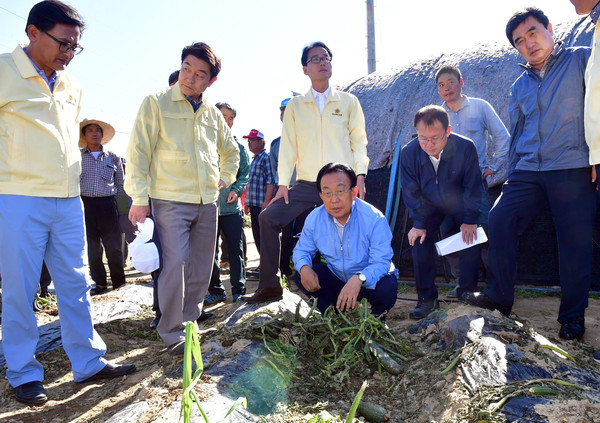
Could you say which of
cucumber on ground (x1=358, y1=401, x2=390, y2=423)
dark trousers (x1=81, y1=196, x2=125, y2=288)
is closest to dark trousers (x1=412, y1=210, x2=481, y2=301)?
cucumber on ground (x1=358, y1=401, x2=390, y2=423)

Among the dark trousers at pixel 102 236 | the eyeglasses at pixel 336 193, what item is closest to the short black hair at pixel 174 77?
the dark trousers at pixel 102 236

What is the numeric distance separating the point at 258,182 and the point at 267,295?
7.95ft

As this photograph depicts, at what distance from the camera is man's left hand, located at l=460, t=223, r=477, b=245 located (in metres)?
3.37

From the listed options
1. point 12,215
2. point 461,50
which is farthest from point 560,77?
point 12,215

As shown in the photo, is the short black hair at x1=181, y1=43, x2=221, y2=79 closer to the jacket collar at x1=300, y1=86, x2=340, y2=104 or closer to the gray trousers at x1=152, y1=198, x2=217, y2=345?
the jacket collar at x1=300, y1=86, x2=340, y2=104

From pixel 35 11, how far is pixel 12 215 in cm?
107

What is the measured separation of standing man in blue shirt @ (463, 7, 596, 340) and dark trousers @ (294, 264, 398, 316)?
1.98 feet

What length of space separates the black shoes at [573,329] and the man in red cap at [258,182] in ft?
10.8

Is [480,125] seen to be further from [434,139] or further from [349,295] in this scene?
[349,295]

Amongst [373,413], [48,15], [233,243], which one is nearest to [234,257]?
[233,243]

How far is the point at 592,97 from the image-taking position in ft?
7.94

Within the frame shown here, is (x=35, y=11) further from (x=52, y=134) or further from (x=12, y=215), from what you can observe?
(x=12, y=215)

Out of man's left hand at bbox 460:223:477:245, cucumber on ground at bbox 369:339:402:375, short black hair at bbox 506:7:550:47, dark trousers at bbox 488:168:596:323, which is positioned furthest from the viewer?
man's left hand at bbox 460:223:477:245

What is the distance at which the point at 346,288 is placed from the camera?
287 centimetres
